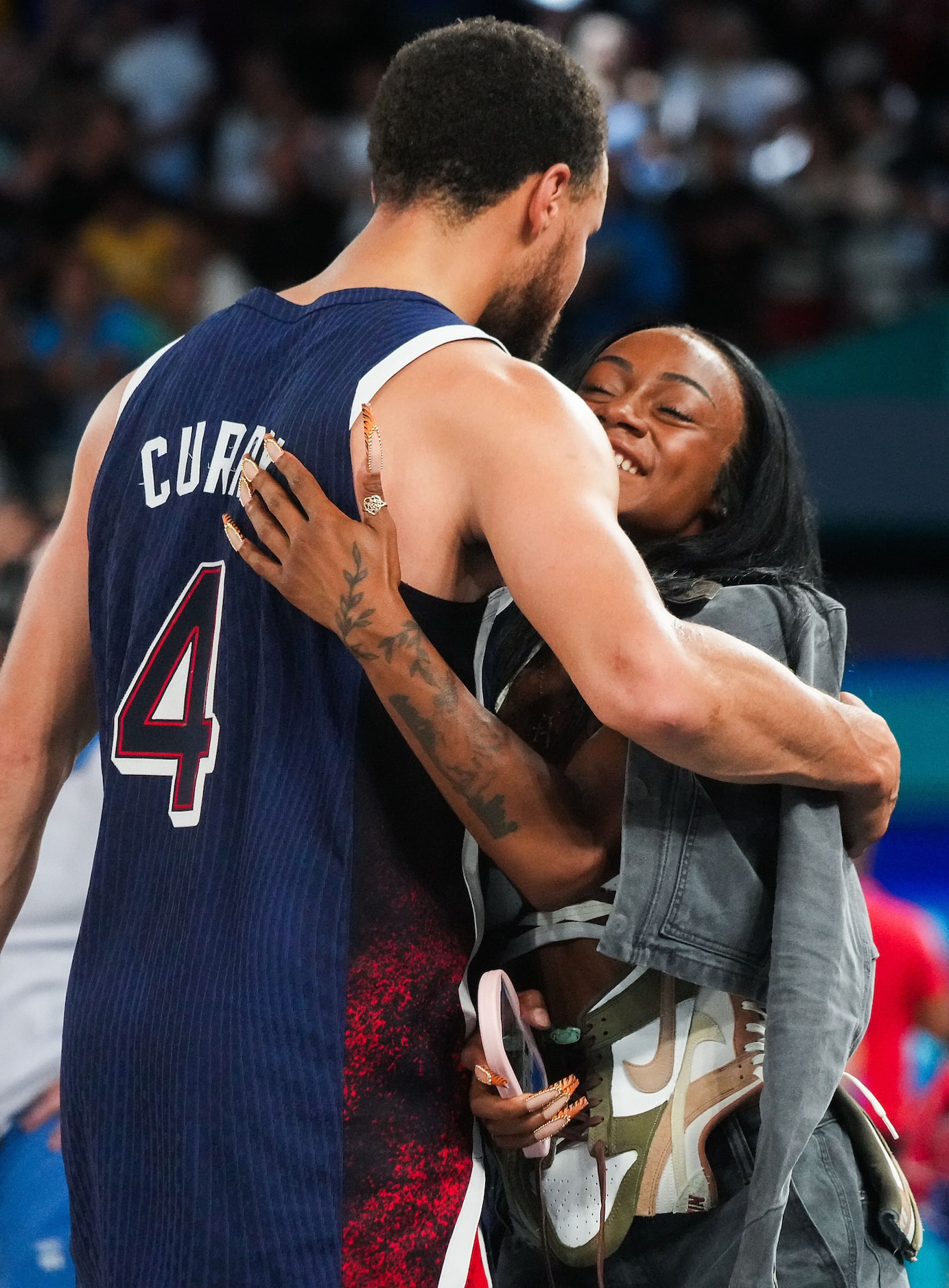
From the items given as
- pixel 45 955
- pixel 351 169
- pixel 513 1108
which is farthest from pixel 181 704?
pixel 351 169

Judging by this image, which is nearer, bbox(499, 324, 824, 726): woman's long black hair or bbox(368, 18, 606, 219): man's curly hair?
bbox(368, 18, 606, 219): man's curly hair

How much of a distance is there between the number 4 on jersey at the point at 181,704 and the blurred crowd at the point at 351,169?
14.9ft

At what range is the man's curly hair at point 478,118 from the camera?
5.44ft

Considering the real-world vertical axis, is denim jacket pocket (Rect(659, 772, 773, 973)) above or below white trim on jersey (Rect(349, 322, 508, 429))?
below

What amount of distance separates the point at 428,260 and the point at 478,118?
158 millimetres

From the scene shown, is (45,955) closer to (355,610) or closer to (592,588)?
(355,610)

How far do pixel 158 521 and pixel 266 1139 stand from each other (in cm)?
62

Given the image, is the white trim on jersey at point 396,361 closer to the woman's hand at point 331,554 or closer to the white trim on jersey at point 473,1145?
the woman's hand at point 331,554

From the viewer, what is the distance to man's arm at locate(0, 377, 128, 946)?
1730 millimetres

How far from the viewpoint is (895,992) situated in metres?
3.48

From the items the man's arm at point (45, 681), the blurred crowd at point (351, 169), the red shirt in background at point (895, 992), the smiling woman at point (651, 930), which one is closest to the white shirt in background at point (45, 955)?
the man's arm at point (45, 681)

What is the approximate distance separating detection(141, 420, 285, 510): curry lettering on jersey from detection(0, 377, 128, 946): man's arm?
121mm

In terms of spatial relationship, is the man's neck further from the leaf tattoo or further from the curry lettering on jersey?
the leaf tattoo

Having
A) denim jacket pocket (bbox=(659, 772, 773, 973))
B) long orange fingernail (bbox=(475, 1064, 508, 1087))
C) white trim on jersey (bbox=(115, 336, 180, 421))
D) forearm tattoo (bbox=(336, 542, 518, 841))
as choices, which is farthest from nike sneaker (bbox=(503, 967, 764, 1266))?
white trim on jersey (bbox=(115, 336, 180, 421))
